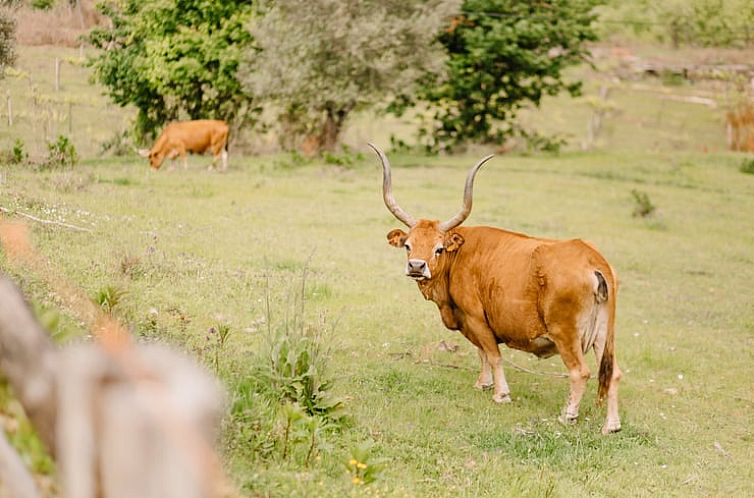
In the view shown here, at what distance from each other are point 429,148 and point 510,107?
238cm

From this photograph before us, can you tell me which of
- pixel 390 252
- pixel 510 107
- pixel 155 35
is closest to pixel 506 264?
pixel 390 252

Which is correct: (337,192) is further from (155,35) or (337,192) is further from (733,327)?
(733,327)

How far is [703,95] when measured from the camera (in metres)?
33.1

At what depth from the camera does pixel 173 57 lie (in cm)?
1833

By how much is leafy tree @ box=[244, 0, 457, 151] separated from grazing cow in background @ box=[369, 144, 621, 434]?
11.8 metres

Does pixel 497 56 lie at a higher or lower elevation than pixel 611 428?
higher

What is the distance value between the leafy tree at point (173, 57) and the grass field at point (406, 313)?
153 centimetres

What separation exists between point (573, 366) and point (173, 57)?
1297cm

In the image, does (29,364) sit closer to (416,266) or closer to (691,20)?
(416,266)

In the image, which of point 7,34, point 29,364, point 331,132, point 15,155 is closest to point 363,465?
point 29,364

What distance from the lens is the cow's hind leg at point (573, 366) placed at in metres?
7.18

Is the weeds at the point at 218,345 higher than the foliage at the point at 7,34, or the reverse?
the foliage at the point at 7,34

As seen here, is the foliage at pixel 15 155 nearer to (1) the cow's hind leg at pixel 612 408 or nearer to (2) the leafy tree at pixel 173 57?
(2) the leafy tree at pixel 173 57

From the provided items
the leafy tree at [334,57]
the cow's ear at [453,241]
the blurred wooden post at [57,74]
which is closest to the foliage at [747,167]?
the leafy tree at [334,57]
